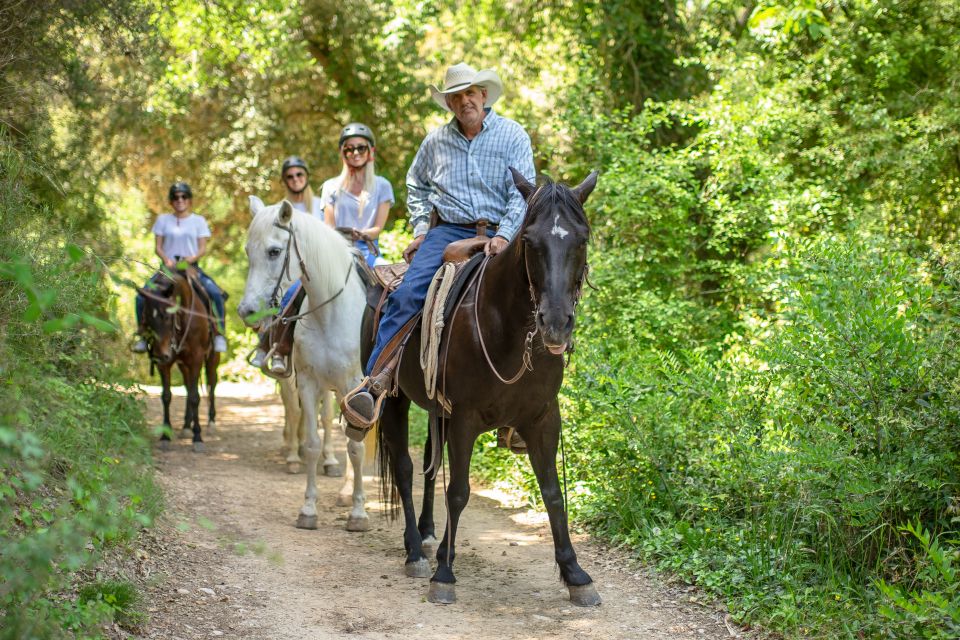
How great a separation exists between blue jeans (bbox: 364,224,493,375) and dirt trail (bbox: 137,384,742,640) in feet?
4.86

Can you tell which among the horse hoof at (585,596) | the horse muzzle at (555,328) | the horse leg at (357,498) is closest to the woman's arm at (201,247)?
the horse leg at (357,498)

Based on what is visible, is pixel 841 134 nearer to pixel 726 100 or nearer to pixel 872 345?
pixel 726 100

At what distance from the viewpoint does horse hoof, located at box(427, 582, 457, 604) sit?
5168mm

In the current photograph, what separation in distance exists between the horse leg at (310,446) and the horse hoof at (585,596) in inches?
105

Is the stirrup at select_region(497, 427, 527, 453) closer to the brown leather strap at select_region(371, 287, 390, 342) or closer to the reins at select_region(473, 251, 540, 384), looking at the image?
the reins at select_region(473, 251, 540, 384)

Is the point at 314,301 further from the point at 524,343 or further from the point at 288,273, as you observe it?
the point at 524,343

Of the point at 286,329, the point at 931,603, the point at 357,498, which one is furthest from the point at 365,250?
the point at 931,603

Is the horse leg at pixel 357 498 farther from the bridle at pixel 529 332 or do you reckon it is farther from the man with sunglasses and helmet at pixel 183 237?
the man with sunglasses and helmet at pixel 183 237

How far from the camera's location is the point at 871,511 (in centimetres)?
454

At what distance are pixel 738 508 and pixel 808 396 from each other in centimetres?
87

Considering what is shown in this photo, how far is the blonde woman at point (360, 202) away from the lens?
8.37 m

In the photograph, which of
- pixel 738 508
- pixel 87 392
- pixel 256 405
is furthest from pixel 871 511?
pixel 256 405

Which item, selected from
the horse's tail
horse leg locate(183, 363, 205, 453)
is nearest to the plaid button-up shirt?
the horse's tail

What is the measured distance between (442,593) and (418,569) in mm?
665
